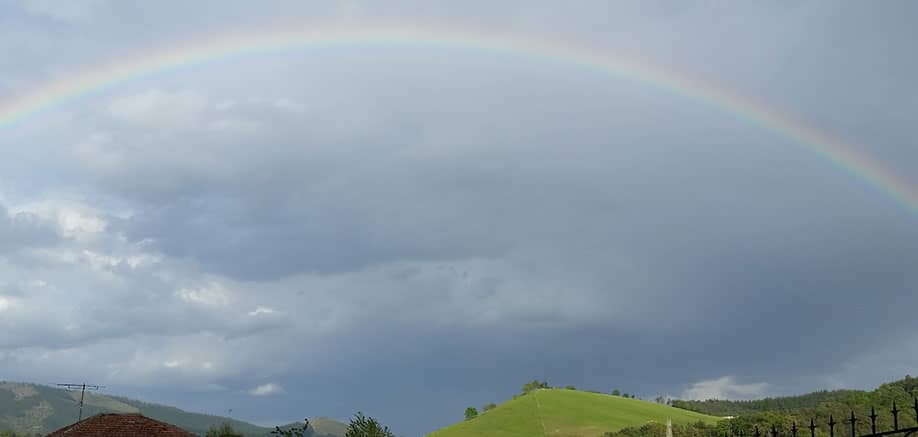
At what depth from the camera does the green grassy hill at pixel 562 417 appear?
16375 cm

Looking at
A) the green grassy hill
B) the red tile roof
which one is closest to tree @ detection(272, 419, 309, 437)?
the red tile roof

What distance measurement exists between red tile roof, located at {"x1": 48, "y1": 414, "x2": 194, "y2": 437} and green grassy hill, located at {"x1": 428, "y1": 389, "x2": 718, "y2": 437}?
104 metres

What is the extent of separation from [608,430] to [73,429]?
4487 inches

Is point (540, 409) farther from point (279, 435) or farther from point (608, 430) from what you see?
point (279, 435)

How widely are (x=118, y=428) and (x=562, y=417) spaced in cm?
11939

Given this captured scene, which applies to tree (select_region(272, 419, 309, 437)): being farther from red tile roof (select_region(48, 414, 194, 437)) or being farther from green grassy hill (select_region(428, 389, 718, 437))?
green grassy hill (select_region(428, 389, 718, 437))

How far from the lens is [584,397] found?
19488 cm

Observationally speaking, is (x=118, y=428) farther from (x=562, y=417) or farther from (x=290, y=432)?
(x=562, y=417)

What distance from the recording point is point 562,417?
171875 mm

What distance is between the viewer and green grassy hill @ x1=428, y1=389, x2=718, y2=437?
537 ft

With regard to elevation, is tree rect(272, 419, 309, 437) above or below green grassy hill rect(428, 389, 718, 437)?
below

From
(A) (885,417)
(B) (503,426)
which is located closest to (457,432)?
(B) (503,426)

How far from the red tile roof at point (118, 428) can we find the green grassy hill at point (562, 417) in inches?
4076

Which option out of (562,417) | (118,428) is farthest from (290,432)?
(562,417)
